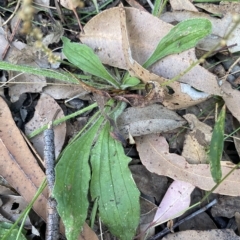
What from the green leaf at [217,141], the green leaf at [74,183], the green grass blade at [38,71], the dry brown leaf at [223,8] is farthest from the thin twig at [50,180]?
the dry brown leaf at [223,8]

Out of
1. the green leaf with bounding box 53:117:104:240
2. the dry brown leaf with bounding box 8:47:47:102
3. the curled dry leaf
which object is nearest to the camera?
the green leaf with bounding box 53:117:104:240

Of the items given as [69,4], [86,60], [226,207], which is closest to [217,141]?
[226,207]

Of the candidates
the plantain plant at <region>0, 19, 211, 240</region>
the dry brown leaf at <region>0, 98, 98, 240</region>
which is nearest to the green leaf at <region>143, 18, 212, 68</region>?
the plantain plant at <region>0, 19, 211, 240</region>

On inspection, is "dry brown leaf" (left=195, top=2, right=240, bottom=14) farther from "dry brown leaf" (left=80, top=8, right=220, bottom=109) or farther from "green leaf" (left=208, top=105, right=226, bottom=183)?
"green leaf" (left=208, top=105, right=226, bottom=183)

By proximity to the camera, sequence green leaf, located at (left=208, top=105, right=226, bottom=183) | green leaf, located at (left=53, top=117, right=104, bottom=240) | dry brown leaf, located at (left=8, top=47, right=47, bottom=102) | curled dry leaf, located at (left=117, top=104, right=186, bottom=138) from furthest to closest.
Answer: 1. dry brown leaf, located at (left=8, top=47, right=47, bottom=102)
2. curled dry leaf, located at (left=117, top=104, right=186, bottom=138)
3. green leaf, located at (left=53, top=117, right=104, bottom=240)
4. green leaf, located at (left=208, top=105, right=226, bottom=183)

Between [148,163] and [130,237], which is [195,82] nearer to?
[148,163]

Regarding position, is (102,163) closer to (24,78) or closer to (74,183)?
(74,183)
